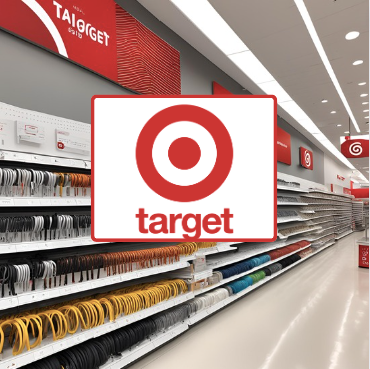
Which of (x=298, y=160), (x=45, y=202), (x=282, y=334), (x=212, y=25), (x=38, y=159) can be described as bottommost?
(x=282, y=334)

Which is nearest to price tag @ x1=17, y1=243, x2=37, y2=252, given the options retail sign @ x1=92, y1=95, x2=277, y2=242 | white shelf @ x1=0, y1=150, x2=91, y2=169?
white shelf @ x1=0, y1=150, x2=91, y2=169

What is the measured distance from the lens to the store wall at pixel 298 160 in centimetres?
873

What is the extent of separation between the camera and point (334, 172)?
Answer: 16.5 meters

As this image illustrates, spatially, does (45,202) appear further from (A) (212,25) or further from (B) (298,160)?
(B) (298,160)

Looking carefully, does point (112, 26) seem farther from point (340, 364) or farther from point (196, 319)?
point (340, 364)

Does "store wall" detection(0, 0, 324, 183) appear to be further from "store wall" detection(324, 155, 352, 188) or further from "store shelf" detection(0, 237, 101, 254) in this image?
"store wall" detection(324, 155, 352, 188)

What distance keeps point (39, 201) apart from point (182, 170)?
1.65 m

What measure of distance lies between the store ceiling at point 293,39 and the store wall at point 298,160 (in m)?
2.18

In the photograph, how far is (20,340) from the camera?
1.91 m

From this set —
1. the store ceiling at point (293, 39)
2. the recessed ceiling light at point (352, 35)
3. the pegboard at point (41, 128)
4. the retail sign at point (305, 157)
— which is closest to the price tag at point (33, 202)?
the pegboard at point (41, 128)

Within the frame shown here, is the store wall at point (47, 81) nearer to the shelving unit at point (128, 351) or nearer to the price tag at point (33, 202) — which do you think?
the price tag at point (33, 202)

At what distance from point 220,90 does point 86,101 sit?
2943 millimetres

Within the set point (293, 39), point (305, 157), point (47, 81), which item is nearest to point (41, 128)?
point (47, 81)

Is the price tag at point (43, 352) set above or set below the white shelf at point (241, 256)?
below
